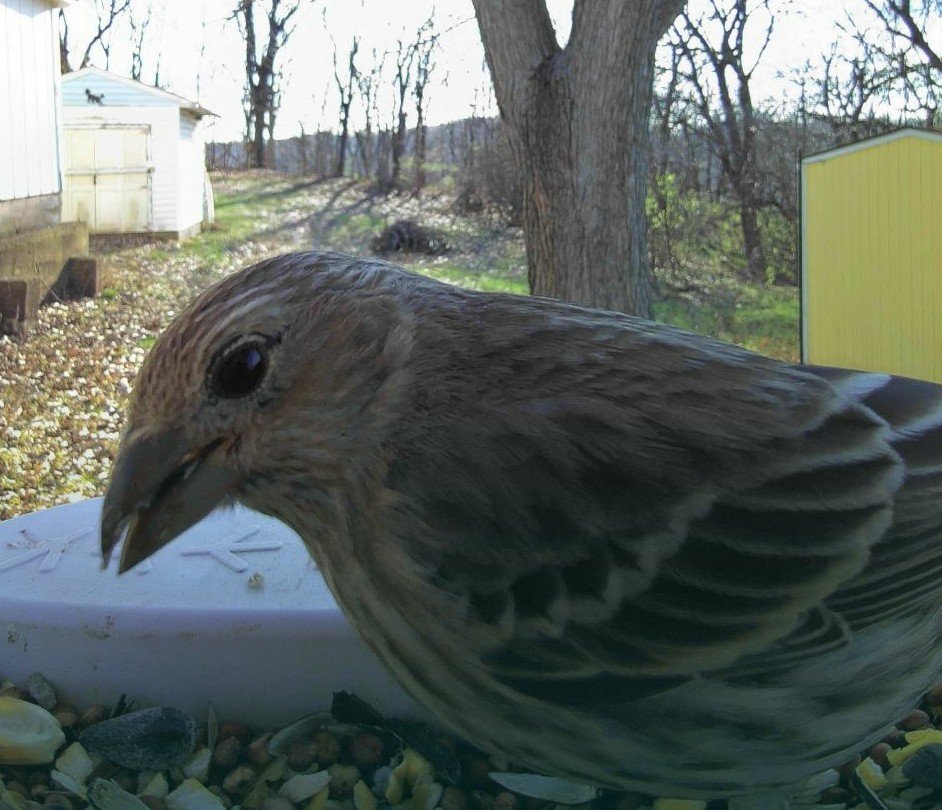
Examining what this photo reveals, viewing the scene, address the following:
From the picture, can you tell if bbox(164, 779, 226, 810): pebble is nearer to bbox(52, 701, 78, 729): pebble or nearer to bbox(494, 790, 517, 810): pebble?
bbox(52, 701, 78, 729): pebble

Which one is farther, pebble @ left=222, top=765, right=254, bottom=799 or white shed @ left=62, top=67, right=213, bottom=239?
white shed @ left=62, top=67, right=213, bottom=239

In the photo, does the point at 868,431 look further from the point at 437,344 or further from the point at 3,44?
the point at 3,44

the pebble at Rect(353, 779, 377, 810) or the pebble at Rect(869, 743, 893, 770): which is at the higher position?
the pebble at Rect(353, 779, 377, 810)

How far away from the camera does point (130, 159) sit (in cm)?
1419

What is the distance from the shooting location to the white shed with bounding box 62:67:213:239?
43.0 feet

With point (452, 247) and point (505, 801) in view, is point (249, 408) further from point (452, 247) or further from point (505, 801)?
point (452, 247)

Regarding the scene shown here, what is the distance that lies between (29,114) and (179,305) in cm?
450

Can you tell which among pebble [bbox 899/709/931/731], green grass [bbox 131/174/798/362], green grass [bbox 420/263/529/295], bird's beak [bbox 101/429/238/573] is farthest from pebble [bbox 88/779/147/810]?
green grass [bbox 420/263/529/295]

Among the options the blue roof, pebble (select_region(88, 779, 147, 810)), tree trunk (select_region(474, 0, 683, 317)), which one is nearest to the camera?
pebble (select_region(88, 779, 147, 810))

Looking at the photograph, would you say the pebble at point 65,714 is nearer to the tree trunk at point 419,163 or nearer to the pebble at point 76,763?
the pebble at point 76,763

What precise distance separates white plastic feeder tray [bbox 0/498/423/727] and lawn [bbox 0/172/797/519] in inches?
96.1

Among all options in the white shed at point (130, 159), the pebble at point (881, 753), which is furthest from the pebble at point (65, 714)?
the white shed at point (130, 159)

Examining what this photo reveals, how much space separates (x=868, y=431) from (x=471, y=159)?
1465cm

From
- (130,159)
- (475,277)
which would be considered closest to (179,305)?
(475,277)
